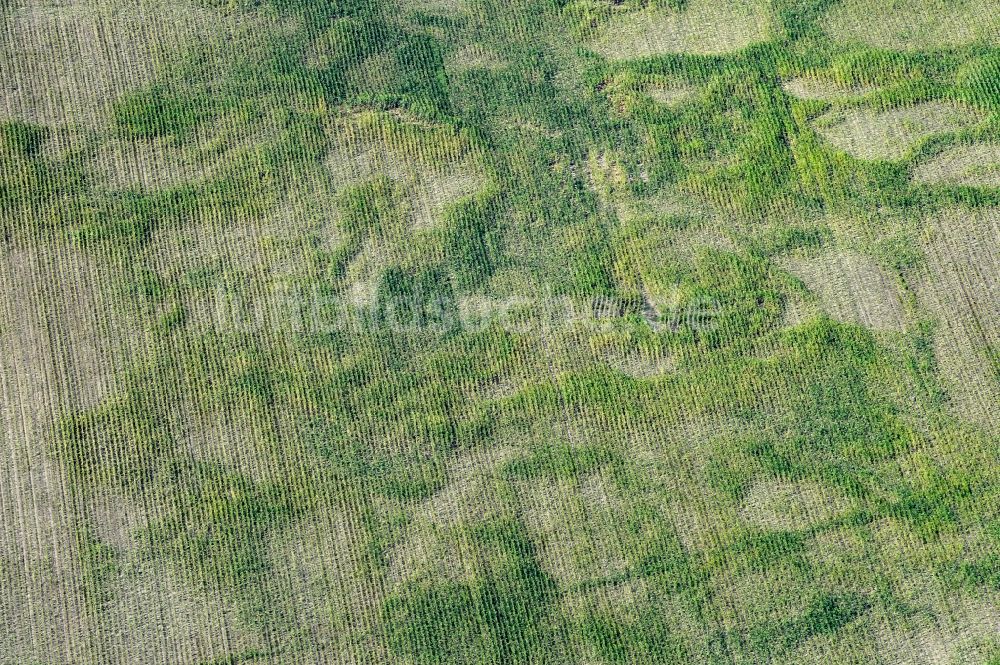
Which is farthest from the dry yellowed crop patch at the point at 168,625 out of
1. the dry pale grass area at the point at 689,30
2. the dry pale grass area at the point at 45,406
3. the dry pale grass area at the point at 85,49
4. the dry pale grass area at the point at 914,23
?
the dry pale grass area at the point at 914,23

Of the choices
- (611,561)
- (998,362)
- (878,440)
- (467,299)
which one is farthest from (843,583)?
(467,299)

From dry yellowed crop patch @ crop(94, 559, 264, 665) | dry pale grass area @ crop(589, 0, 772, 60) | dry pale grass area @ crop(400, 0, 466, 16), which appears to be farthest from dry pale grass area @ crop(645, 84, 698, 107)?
dry yellowed crop patch @ crop(94, 559, 264, 665)

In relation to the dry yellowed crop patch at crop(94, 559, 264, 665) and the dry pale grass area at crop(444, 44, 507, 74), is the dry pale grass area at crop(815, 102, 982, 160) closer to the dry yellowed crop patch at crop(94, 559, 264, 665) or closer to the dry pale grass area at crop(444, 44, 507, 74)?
the dry pale grass area at crop(444, 44, 507, 74)

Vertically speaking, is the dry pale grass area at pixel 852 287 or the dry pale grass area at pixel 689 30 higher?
the dry pale grass area at pixel 689 30

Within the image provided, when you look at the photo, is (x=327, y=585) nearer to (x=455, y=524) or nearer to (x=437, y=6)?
(x=455, y=524)

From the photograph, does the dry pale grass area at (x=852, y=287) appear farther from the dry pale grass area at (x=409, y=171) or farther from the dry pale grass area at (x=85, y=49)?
the dry pale grass area at (x=85, y=49)

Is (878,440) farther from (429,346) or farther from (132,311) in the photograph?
(132,311)

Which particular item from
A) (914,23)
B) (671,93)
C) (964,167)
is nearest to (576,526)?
(671,93)
